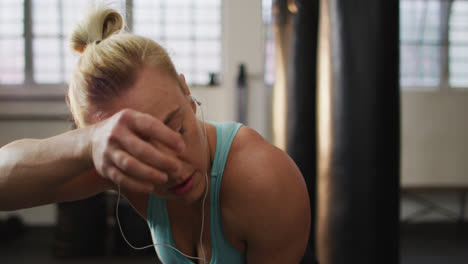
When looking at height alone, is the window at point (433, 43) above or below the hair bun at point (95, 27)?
above

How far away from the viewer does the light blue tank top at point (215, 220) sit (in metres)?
0.76

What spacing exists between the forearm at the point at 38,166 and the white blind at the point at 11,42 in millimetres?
3669

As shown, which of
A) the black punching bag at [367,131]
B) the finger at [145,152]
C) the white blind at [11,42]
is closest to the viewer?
the finger at [145,152]

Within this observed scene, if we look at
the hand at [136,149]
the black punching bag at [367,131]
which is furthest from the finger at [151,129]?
the black punching bag at [367,131]

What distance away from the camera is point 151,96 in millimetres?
572

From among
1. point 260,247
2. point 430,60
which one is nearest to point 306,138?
point 260,247

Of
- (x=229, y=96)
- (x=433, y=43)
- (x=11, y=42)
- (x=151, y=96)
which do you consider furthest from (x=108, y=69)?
(x=433, y=43)

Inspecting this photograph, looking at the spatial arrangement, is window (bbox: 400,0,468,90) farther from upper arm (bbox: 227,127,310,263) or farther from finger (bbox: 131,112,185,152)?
finger (bbox: 131,112,185,152)

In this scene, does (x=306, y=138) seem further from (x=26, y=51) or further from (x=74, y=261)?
(x=26, y=51)

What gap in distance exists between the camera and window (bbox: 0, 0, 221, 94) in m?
3.72

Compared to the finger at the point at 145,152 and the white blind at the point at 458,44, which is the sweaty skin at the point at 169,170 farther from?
the white blind at the point at 458,44

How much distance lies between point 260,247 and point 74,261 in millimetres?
2367

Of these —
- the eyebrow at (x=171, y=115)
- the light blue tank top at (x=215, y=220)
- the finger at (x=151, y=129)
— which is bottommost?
the light blue tank top at (x=215, y=220)

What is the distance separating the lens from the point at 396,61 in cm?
112
